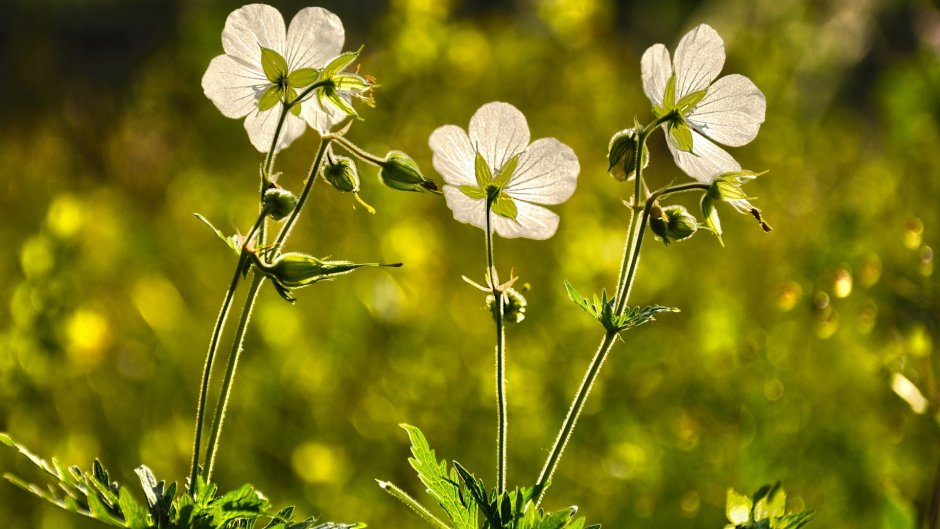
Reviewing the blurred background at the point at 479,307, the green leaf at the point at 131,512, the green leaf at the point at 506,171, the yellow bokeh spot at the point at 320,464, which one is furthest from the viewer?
the yellow bokeh spot at the point at 320,464

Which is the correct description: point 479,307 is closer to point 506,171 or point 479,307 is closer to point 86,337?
point 506,171

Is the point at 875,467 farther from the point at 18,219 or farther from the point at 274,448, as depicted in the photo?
the point at 18,219

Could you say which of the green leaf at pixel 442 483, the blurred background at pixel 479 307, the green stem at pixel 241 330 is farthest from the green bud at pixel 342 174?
the blurred background at pixel 479 307

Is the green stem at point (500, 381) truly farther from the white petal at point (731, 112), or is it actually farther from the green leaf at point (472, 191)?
the white petal at point (731, 112)

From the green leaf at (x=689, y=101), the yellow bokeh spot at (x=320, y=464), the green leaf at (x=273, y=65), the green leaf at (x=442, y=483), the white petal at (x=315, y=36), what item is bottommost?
the yellow bokeh spot at (x=320, y=464)

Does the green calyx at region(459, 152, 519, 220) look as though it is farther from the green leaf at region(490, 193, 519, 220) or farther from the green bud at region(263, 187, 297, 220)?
the green bud at region(263, 187, 297, 220)

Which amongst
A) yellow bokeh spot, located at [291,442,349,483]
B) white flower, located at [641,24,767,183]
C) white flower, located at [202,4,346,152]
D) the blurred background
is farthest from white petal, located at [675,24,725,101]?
yellow bokeh spot, located at [291,442,349,483]

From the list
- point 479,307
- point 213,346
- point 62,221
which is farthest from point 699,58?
point 62,221
